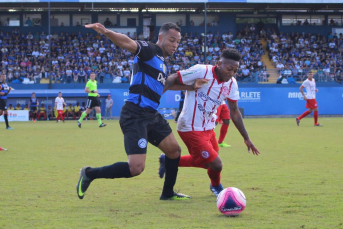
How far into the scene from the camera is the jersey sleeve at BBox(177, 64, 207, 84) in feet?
20.7

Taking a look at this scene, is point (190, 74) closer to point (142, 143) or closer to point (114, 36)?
point (142, 143)

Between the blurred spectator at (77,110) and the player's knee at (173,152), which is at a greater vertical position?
the player's knee at (173,152)

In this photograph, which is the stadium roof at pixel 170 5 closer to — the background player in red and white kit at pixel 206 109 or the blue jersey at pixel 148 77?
the background player in red and white kit at pixel 206 109

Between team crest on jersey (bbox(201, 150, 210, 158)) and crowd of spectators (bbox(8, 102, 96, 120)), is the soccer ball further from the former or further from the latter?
crowd of spectators (bbox(8, 102, 96, 120))

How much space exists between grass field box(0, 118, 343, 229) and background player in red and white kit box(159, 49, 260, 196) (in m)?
0.49

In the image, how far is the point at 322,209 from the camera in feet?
17.7

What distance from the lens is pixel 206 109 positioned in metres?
6.47

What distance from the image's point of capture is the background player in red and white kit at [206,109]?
627 cm

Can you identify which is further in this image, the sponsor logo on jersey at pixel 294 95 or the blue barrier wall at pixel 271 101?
the sponsor logo on jersey at pixel 294 95

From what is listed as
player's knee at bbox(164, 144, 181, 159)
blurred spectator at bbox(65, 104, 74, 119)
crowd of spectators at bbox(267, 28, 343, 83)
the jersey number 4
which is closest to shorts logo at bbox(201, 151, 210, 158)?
player's knee at bbox(164, 144, 181, 159)

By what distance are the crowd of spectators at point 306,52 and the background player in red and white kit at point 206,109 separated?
31.9 m

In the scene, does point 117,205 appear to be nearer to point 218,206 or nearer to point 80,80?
point 218,206

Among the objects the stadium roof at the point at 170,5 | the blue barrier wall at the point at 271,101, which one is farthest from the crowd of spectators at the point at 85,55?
the stadium roof at the point at 170,5

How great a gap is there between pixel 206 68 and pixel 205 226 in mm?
2426
